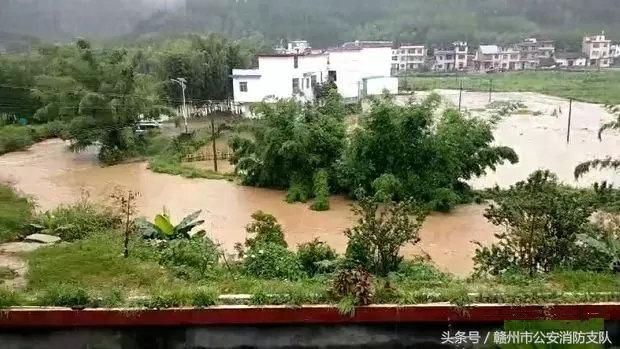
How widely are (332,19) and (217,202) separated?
5112 centimetres

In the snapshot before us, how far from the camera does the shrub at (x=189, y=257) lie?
544cm

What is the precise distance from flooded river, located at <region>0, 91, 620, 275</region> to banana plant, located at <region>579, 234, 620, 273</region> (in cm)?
240

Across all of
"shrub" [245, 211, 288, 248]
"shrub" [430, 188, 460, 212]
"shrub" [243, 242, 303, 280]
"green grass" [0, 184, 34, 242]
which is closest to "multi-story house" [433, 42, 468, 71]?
"shrub" [430, 188, 460, 212]

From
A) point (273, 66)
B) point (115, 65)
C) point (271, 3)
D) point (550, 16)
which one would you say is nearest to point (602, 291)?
point (115, 65)

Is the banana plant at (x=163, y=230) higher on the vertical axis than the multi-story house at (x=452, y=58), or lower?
lower

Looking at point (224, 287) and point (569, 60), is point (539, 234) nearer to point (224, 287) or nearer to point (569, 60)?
point (224, 287)

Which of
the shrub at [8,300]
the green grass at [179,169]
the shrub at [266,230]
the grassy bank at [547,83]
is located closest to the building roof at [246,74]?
the green grass at [179,169]

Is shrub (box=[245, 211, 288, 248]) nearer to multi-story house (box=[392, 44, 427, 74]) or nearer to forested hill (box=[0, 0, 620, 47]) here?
forested hill (box=[0, 0, 620, 47])

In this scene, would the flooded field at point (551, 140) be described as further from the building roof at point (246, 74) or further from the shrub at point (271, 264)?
the building roof at point (246, 74)

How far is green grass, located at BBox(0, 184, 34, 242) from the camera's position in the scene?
7.15 metres

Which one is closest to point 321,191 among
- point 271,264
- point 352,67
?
point 271,264

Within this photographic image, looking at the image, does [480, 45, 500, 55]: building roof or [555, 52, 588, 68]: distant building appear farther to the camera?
[480, 45, 500, 55]: building roof

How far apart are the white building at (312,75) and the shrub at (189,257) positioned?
17.0 metres

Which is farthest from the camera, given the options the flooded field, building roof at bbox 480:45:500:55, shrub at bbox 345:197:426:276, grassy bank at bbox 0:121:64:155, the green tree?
building roof at bbox 480:45:500:55
